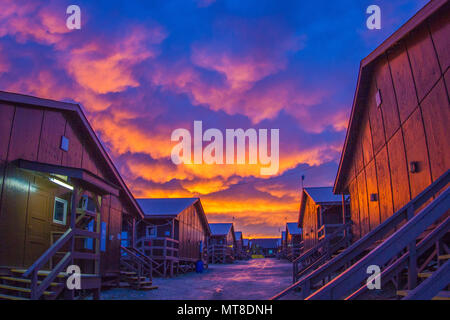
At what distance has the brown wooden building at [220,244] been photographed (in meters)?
50.5

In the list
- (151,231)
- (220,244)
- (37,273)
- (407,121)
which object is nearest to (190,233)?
(151,231)

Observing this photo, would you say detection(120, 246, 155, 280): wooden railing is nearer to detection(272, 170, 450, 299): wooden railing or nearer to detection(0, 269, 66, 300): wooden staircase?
detection(0, 269, 66, 300): wooden staircase

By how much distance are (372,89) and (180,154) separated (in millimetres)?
8799

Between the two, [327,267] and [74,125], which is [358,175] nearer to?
[327,267]

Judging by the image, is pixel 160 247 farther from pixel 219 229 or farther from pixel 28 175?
pixel 219 229

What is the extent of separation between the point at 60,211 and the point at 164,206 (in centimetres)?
1526

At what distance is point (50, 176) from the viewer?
10.8 meters

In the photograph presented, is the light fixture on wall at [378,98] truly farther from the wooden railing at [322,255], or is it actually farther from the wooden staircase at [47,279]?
the wooden staircase at [47,279]

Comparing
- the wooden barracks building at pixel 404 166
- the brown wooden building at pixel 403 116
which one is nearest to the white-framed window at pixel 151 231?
the brown wooden building at pixel 403 116

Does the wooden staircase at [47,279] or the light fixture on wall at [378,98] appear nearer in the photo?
the wooden staircase at [47,279]

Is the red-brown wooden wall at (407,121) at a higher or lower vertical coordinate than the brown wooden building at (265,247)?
higher

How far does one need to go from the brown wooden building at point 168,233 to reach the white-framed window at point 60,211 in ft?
36.6

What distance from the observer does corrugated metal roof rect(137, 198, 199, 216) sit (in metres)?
26.1
